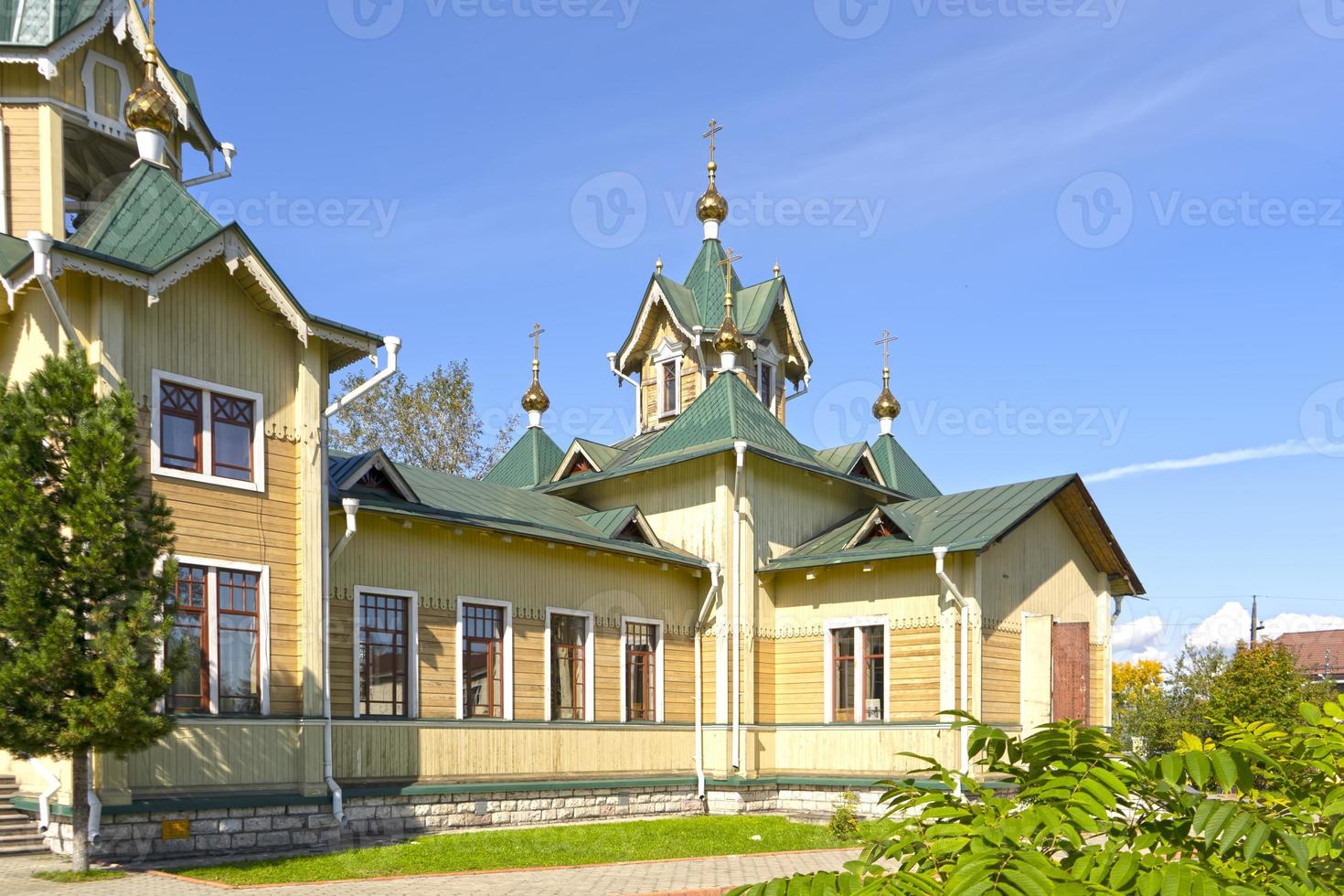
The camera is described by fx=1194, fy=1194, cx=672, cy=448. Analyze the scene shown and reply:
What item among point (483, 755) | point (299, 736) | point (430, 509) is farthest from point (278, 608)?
point (483, 755)

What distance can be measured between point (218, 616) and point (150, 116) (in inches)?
237

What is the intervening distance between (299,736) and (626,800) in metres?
6.57

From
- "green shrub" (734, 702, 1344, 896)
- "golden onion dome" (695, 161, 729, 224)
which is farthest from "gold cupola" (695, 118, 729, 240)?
"green shrub" (734, 702, 1344, 896)

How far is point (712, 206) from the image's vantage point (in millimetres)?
28375

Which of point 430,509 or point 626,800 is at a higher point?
point 430,509

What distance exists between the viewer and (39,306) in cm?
1323

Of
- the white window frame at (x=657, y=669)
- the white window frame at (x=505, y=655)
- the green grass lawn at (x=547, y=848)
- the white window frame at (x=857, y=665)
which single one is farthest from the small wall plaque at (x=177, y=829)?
the white window frame at (x=857, y=665)

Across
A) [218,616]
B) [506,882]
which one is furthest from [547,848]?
[218,616]

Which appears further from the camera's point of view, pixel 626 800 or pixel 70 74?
pixel 626 800

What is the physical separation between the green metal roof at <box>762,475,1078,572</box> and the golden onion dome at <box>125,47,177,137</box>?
11.9 metres

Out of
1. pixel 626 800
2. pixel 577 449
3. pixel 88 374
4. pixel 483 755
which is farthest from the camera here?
pixel 577 449

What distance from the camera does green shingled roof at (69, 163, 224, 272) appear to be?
13.3 meters

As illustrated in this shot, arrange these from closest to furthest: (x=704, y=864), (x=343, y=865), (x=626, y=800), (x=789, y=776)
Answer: (x=343, y=865) < (x=704, y=864) < (x=626, y=800) < (x=789, y=776)

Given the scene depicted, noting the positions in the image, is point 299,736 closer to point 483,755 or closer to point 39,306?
point 483,755
